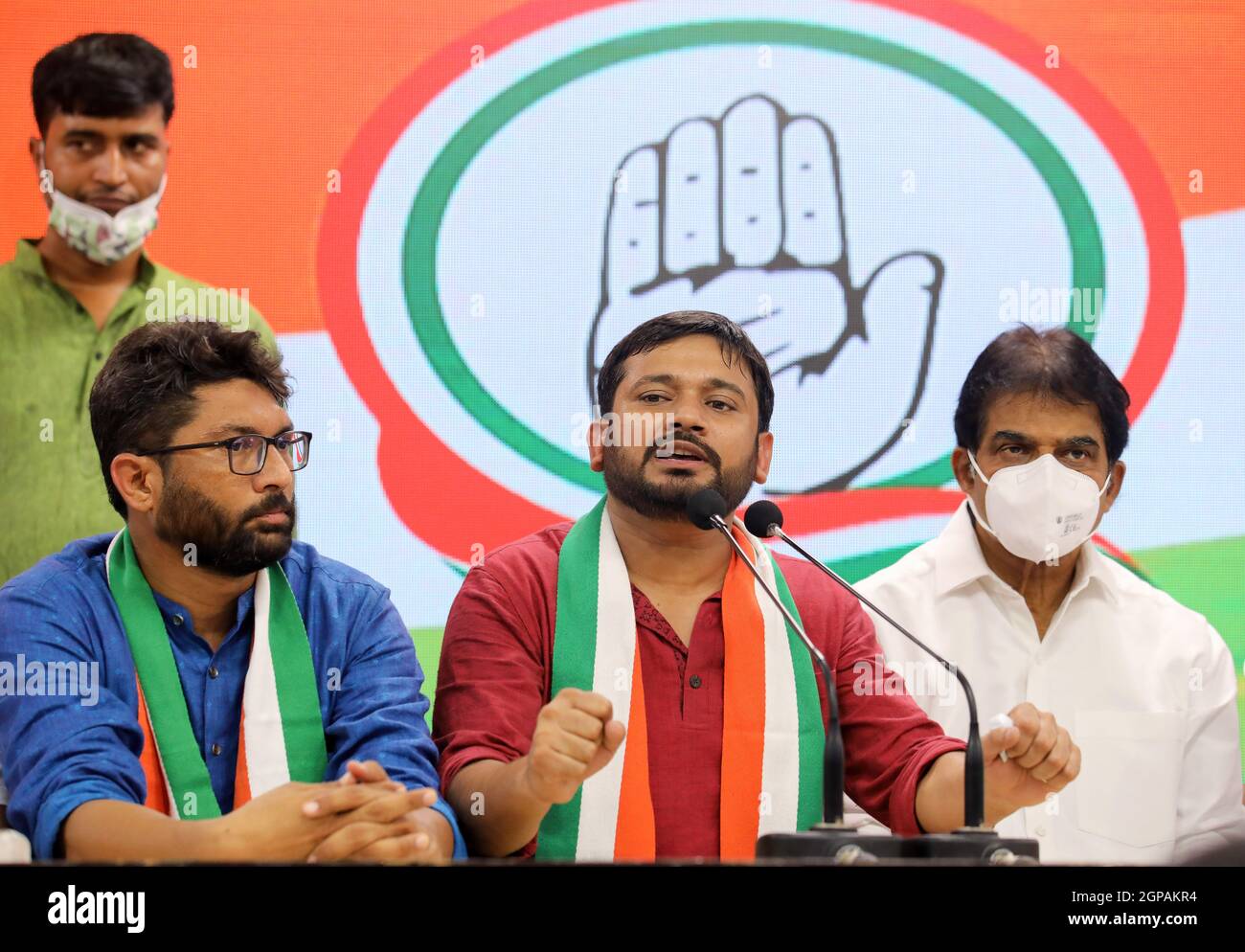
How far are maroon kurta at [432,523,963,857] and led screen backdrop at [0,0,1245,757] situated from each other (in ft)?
1.90

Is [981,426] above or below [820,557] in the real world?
above

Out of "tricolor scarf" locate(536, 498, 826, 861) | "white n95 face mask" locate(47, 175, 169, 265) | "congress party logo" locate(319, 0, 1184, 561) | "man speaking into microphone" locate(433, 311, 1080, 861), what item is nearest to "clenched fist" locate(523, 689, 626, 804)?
"man speaking into microphone" locate(433, 311, 1080, 861)

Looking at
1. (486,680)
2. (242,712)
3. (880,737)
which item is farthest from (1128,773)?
(242,712)

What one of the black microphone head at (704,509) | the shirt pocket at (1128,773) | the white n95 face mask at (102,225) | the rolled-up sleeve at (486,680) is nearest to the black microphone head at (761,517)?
the black microphone head at (704,509)

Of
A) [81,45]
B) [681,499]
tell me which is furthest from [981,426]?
[81,45]

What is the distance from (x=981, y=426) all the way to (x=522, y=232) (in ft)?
3.92

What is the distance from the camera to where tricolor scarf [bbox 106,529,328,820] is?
2559mm

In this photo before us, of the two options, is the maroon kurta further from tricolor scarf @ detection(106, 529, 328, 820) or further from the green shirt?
the green shirt

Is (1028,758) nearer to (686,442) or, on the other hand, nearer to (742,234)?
(686,442)

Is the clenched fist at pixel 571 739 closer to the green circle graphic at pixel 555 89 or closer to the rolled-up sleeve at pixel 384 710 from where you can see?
the rolled-up sleeve at pixel 384 710

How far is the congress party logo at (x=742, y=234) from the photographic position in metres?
3.49

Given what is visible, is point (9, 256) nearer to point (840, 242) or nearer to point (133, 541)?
point (133, 541)

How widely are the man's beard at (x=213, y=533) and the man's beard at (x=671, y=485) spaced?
2.31 feet

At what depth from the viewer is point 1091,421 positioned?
335 centimetres
